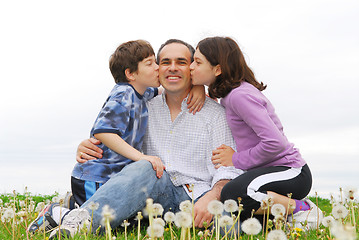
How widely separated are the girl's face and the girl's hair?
0.04 meters

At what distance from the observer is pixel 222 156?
16.0ft

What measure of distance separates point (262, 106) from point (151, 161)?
1296mm

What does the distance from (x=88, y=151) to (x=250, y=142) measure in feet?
5.95

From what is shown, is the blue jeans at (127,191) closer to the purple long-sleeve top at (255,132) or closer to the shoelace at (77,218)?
the shoelace at (77,218)

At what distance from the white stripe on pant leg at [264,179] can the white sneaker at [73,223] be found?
163 centimetres

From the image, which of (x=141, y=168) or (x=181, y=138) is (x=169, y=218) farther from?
(x=181, y=138)

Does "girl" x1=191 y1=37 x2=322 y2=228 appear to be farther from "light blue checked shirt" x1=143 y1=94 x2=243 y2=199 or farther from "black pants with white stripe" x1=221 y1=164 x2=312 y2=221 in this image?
"light blue checked shirt" x1=143 y1=94 x2=243 y2=199

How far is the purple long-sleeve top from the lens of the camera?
4.40 meters

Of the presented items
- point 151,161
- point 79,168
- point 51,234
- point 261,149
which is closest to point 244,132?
point 261,149

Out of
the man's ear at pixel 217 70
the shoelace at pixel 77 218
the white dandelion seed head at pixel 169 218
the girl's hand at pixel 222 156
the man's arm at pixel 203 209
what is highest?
the man's ear at pixel 217 70

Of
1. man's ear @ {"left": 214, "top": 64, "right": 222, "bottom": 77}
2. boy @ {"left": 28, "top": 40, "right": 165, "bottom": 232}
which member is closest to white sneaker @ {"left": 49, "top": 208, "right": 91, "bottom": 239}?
boy @ {"left": 28, "top": 40, "right": 165, "bottom": 232}

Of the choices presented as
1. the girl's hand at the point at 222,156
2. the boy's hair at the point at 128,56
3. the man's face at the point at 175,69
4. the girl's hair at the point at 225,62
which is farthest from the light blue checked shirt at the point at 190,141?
the boy's hair at the point at 128,56

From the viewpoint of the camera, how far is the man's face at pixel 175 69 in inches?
201

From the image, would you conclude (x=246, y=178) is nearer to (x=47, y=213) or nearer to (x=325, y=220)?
(x=325, y=220)
